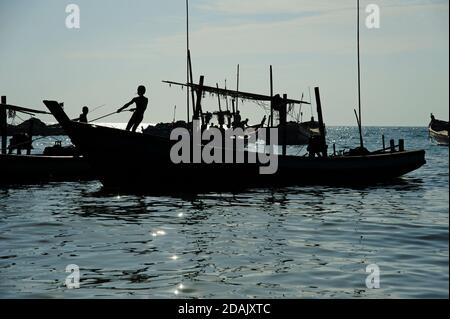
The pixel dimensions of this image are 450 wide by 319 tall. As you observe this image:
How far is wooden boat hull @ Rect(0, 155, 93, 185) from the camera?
2427 centimetres

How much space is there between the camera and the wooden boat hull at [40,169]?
24266 millimetres

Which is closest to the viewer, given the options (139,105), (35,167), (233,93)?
(139,105)

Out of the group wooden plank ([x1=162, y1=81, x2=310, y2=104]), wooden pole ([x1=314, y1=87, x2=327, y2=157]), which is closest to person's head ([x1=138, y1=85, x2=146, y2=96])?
wooden pole ([x1=314, y1=87, x2=327, y2=157])

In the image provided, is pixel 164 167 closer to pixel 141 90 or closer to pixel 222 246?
pixel 141 90

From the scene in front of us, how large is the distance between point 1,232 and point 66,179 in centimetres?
1410

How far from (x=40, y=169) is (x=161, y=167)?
6486mm

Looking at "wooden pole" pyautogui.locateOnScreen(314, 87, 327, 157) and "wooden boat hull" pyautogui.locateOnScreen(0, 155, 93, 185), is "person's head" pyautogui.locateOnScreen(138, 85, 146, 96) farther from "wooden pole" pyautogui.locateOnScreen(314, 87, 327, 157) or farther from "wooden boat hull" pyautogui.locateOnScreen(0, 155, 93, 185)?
"wooden pole" pyautogui.locateOnScreen(314, 87, 327, 157)

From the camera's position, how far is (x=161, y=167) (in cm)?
2125

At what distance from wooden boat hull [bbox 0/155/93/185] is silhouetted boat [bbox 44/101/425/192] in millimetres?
4827

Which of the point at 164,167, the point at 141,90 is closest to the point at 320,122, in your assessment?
the point at 164,167

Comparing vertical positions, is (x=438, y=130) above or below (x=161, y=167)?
above

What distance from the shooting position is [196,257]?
9.49 m
